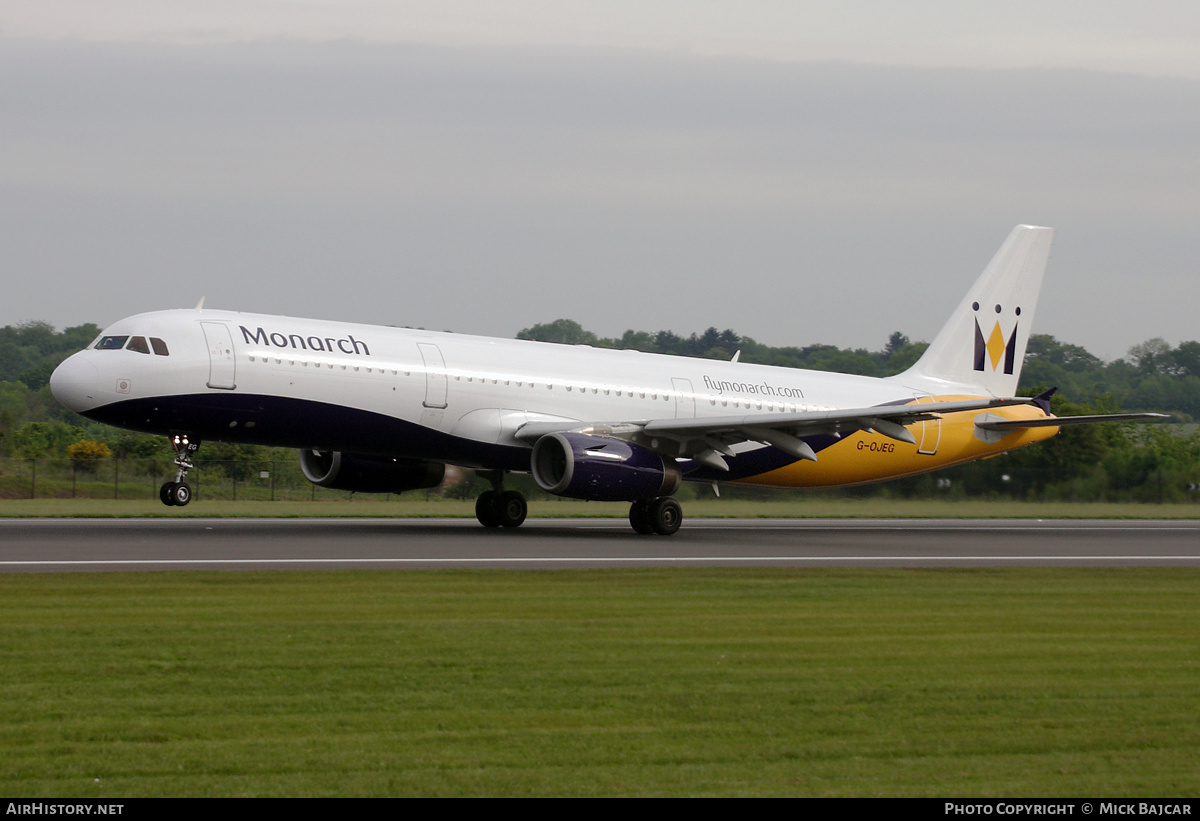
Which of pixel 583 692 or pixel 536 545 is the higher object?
pixel 583 692

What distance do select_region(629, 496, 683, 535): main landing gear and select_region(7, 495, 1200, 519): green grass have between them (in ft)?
28.2

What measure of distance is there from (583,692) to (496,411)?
58.5 feet

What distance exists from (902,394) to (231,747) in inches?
1124

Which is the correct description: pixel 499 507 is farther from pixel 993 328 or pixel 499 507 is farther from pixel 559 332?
pixel 559 332

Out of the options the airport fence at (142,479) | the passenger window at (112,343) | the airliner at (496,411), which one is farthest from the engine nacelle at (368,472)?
the airport fence at (142,479)

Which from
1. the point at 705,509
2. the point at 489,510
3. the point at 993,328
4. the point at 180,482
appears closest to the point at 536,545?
the point at 489,510

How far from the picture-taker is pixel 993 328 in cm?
3644

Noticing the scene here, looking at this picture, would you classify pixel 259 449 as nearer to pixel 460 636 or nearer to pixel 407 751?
pixel 460 636

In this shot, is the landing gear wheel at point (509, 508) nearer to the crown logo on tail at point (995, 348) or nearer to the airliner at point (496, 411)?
the airliner at point (496, 411)

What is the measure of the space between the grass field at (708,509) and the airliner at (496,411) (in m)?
4.23

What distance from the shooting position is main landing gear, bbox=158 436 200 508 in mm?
23125

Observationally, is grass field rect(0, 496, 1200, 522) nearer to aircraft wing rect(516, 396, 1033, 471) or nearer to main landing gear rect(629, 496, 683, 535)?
aircraft wing rect(516, 396, 1033, 471)

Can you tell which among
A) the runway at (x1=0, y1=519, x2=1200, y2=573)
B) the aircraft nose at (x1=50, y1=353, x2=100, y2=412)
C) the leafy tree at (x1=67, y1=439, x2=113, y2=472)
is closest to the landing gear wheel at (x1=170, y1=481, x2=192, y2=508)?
the runway at (x1=0, y1=519, x2=1200, y2=573)

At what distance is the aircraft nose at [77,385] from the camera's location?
2342 centimetres
